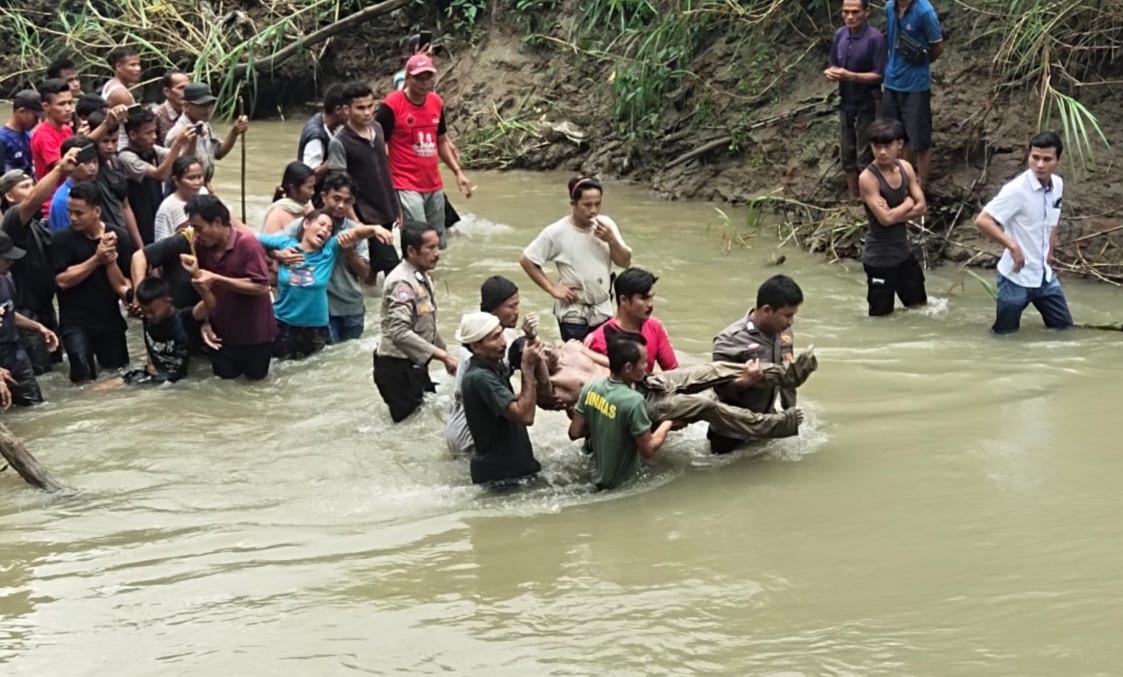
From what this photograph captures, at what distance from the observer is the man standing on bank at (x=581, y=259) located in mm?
6953

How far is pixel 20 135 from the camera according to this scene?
29.7 feet

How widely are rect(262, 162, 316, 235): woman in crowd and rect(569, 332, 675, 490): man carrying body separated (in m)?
3.00

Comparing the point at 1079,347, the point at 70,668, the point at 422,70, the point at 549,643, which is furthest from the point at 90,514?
the point at 1079,347

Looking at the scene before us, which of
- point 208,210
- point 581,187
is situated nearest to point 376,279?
point 208,210

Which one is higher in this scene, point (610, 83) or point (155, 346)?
point (610, 83)

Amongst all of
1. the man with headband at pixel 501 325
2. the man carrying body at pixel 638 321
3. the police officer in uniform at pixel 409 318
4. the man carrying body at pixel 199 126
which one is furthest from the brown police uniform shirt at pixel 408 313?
the man carrying body at pixel 199 126

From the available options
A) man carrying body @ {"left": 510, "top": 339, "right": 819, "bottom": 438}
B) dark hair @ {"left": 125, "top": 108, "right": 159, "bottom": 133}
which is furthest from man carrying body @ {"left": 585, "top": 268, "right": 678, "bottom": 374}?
dark hair @ {"left": 125, "top": 108, "right": 159, "bottom": 133}

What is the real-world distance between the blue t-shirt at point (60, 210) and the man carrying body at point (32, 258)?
0.07m

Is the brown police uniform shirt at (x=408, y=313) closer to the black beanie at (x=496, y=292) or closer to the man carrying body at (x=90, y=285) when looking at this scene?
the black beanie at (x=496, y=292)

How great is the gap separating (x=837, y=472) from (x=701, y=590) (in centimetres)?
142

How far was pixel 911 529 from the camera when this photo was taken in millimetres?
5230

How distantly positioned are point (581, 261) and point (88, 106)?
410cm

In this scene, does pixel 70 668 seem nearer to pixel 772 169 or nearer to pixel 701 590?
pixel 701 590

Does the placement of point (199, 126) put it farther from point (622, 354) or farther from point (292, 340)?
point (622, 354)
